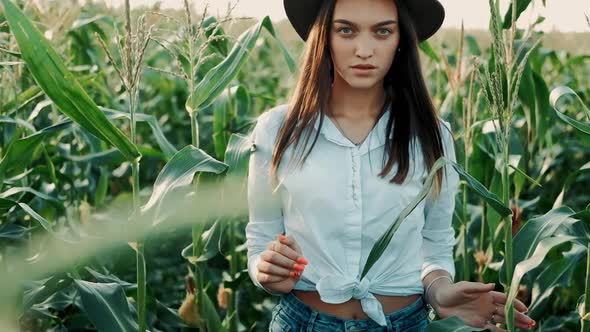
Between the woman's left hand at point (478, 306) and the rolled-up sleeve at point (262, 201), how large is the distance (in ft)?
1.66

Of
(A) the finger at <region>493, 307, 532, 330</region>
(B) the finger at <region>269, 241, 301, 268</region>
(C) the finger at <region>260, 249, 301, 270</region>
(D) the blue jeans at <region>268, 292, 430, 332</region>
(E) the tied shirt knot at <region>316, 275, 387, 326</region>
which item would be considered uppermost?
(B) the finger at <region>269, 241, 301, 268</region>

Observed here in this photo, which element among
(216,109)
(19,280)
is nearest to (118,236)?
(19,280)

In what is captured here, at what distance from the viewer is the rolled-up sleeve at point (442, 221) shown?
7.78 ft

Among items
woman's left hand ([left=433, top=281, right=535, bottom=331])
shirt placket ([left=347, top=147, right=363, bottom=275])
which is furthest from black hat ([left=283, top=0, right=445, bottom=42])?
woman's left hand ([left=433, top=281, right=535, bottom=331])

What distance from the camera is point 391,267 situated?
2254 mm

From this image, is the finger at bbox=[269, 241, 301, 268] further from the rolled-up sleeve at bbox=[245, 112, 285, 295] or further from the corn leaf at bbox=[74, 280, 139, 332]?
the corn leaf at bbox=[74, 280, 139, 332]

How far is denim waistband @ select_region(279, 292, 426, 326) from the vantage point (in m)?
2.21

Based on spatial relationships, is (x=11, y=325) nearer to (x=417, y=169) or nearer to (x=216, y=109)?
(x=417, y=169)

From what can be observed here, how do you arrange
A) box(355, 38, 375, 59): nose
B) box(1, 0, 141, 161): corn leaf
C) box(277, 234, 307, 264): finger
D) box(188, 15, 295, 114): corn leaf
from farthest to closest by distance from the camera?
box(188, 15, 295, 114): corn leaf, box(355, 38, 375, 59): nose, box(277, 234, 307, 264): finger, box(1, 0, 141, 161): corn leaf

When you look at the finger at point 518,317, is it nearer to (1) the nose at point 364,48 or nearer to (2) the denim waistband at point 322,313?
(2) the denim waistband at point 322,313

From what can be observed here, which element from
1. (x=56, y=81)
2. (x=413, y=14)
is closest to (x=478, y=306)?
(x=413, y=14)

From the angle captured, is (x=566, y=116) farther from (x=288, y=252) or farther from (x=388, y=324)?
(x=288, y=252)

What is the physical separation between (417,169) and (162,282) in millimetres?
2261

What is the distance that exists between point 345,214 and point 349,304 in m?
0.23
